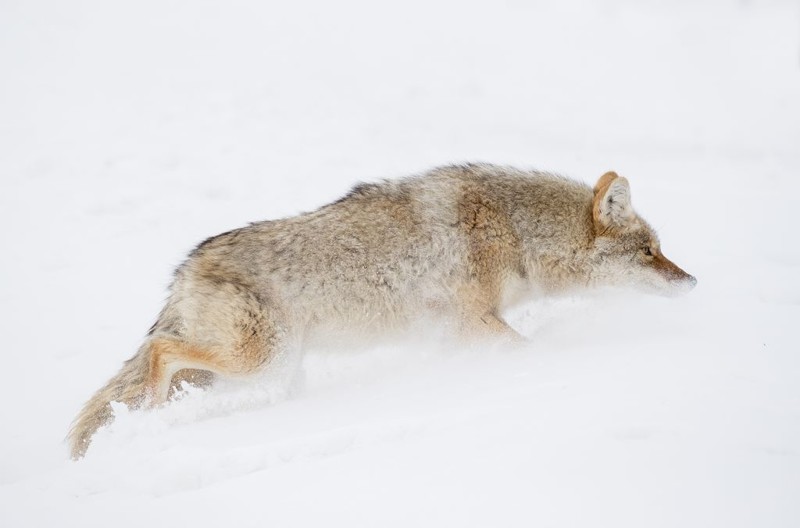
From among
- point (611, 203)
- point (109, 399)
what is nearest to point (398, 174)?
point (611, 203)

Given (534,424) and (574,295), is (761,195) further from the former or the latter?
(534,424)

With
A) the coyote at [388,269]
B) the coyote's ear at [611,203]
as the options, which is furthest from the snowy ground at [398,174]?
the coyote's ear at [611,203]

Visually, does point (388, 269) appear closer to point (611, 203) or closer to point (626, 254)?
point (611, 203)

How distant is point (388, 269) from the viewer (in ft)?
17.9

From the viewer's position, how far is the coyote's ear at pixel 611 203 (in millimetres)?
5695

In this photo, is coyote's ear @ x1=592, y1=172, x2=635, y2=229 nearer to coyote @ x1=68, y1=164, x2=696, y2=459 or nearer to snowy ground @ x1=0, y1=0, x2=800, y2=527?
coyote @ x1=68, y1=164, x2=696, y2=459

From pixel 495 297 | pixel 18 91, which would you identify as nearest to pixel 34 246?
pixel 18 91

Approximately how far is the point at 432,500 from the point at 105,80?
10781 millimetres

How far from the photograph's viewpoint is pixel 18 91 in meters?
11.6

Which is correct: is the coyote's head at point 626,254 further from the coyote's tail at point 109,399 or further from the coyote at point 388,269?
the coyote's tail at point 109,399

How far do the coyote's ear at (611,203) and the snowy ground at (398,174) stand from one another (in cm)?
68

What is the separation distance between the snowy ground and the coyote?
0.32 metres

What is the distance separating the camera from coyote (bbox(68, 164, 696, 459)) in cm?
502

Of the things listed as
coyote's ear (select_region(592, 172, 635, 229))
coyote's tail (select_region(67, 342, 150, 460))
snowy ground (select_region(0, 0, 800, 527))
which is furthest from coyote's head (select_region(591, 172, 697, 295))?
coyote's tail (select_region(67, 342, 150, 460))
